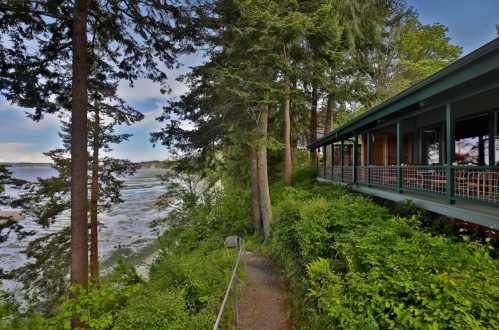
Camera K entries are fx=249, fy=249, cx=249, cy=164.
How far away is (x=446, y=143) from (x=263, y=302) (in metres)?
5.56

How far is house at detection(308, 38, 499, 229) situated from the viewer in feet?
14.0

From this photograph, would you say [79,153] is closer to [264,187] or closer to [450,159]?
[264,187]

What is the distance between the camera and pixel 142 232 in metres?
20.7

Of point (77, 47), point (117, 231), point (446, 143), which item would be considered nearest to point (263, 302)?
point (446, 143)

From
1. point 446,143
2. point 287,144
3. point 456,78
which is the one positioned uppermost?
point 456,78

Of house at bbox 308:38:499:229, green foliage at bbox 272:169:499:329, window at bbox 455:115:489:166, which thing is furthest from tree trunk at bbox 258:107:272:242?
window at bbox 455:115:489:166

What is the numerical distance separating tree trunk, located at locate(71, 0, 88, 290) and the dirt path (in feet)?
13.3

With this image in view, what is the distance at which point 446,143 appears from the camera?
5.81 metres

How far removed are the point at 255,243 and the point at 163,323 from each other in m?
6.98

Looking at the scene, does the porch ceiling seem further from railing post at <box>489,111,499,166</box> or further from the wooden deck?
railing post at <box>489,111,499,166</box>

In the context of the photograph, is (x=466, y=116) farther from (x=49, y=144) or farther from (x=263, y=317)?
(x=49, y=144)

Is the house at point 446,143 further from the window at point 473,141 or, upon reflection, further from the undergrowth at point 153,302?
the undergrowth at point 153,302

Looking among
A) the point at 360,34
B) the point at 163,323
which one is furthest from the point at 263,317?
the point at 360,34

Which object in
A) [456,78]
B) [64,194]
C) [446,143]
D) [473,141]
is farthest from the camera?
[64,194]
